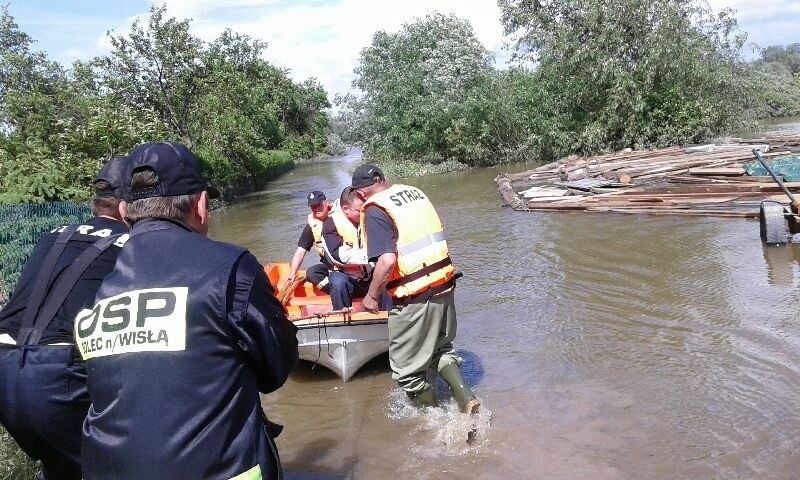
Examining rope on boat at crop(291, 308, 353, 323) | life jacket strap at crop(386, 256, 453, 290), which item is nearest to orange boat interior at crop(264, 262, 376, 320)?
rope on boat at crop(291, 308, 353, 323)

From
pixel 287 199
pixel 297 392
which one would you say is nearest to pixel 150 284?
pixel 297 392

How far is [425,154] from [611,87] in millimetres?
11151

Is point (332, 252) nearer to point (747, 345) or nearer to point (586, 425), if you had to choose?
point (586, 425)

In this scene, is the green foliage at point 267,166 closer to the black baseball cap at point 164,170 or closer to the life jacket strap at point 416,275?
the life jacket strap at point 416,275

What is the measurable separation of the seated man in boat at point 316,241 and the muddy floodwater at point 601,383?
1.19 meters

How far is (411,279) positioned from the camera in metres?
5.12

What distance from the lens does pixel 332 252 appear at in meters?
7.58

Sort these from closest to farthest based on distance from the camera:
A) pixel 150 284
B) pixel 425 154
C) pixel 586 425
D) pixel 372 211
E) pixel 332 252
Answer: pixel 150 284 → pixel 372 211 → pixel 586 425 → pixel 332 252 → pixel 425 154

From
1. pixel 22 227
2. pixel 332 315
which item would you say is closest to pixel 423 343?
pixel 332 315

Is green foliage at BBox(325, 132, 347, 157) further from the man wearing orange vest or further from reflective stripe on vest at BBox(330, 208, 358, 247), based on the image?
the man wearing orange vest

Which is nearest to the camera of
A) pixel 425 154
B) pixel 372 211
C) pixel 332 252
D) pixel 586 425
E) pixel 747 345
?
pixel 372 211

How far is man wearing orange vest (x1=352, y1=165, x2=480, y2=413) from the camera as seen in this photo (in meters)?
5.02

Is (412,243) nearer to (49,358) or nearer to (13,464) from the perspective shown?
(49,358)

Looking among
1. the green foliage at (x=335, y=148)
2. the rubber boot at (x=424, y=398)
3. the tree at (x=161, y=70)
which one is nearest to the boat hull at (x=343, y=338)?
the rubber boot at (x=424, y=398)
